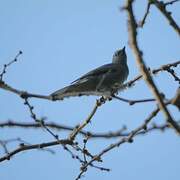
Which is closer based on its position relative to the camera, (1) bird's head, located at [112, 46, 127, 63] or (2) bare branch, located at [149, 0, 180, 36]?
(2) bare branch, located at [149, 0, 180, 36]

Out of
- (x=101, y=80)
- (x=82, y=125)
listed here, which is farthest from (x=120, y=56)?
(x=82, y=125)

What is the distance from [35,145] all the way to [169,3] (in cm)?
174

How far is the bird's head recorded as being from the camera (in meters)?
9.76

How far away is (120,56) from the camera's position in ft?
33.0

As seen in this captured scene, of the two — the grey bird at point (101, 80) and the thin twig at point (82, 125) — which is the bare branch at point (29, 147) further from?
the grey bird at point (101, 80)

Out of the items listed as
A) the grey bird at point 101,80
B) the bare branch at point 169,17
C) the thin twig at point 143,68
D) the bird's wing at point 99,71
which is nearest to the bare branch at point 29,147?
the bare branch at point 169,17

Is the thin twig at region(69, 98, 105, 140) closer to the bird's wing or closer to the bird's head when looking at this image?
the bird's wing

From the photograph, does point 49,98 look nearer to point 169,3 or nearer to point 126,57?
point 169,3

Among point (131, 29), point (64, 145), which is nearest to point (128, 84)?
point (64, 145)

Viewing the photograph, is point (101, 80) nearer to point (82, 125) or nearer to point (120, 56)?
point (82, 125)

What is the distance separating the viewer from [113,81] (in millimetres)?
7676

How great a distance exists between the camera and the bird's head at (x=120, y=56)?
9758 millimetres

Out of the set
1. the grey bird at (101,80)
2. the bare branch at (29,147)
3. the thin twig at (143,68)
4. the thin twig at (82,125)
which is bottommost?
the thin twig at (143,68)

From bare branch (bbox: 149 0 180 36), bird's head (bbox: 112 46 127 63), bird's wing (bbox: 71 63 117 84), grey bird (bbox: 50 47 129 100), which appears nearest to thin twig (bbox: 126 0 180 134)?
bare branch (bbox: 149 0 180 36)
